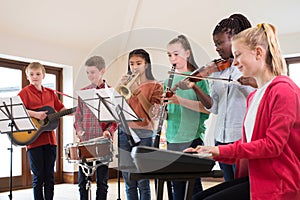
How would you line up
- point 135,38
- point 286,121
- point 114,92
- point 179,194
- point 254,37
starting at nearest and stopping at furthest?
point 286,121 < point 254,37 < point 135,38 < point 179,194 < point 114,92

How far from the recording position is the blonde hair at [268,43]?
1341 mm

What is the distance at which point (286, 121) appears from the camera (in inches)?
47.4

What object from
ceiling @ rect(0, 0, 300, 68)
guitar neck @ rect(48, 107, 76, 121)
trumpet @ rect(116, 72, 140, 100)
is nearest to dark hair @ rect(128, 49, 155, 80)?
trumpet @ rect(116, 72, 140, 100)

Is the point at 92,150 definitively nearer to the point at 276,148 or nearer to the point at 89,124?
the point at 89,124

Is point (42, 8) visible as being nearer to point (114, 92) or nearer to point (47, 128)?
point (47, 128)

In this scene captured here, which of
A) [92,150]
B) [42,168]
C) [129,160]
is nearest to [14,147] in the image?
[42,168]

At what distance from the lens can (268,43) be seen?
1.34 m

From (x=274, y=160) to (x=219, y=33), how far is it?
83 cm

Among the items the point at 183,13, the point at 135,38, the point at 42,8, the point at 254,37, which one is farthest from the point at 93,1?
the point at 254,37

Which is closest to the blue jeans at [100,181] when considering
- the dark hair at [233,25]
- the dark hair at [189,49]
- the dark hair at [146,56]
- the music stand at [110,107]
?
the music stand at [110,107]

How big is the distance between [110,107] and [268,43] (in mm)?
1181

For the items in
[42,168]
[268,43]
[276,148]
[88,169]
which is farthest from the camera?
[42,168]

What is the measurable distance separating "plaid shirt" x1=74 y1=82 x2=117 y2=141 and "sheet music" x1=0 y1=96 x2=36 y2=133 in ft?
1.61

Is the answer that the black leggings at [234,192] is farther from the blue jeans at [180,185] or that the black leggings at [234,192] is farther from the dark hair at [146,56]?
the dark hair at [146,56]
